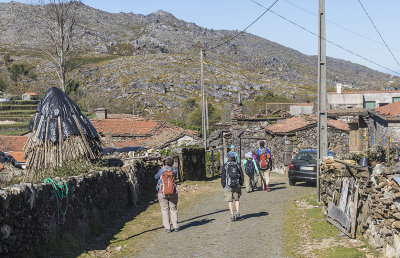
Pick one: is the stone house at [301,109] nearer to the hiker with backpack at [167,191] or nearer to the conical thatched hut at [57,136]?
the conical thatched hut at [57,136]

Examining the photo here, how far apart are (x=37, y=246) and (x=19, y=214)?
89cm

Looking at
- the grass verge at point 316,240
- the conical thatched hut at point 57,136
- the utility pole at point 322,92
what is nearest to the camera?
the grass verge at point 316,240

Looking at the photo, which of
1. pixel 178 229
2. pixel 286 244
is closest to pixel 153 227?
pixel 178 229

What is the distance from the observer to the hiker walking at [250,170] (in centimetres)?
1741

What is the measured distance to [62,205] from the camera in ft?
32.1

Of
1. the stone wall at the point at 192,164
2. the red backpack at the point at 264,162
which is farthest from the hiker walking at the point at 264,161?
the stone wall at the point at 192,164

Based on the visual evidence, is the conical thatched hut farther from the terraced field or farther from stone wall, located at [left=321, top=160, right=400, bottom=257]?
the terraced field

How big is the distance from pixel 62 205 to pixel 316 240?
18.5ft

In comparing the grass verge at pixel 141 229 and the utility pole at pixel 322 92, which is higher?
the utility pole at pixel 322 92

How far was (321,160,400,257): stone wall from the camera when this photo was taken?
7805 millimetres

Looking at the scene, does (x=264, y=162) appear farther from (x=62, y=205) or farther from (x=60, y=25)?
(x=60, y=25)

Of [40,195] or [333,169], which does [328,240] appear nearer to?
[333,169]

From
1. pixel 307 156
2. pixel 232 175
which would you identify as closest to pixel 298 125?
pixel 307 156

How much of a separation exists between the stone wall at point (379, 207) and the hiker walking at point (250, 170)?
6.29 meters
